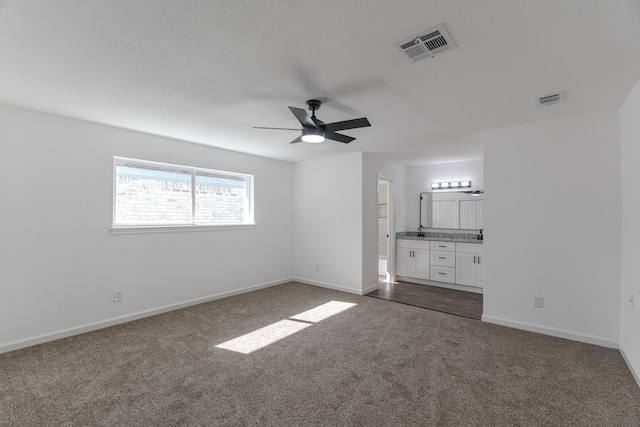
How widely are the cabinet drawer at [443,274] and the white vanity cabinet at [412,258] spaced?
12cm

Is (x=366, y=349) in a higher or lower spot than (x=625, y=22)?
lower

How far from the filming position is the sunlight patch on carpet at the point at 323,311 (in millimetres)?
3846

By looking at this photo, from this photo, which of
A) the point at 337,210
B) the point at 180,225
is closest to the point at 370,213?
the point at 337,210

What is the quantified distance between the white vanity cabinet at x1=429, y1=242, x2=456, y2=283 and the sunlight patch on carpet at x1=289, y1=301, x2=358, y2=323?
2.06 meters

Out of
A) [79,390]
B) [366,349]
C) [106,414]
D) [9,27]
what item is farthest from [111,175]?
[366,349]

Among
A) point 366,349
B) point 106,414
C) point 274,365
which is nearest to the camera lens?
point 106,414

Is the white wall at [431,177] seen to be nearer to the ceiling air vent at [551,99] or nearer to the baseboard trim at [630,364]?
the ceiling air vent at [551,99]

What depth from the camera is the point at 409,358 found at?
2.77m

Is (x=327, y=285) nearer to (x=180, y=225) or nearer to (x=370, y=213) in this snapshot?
(x=370, y=213)

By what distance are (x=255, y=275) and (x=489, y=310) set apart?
142 inches

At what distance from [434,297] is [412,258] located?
44.8 inches

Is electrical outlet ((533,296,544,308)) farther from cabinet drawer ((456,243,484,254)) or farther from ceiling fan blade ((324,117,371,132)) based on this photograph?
ceiling fan blade ((324,117,371,132))

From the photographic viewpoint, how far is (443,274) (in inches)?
217

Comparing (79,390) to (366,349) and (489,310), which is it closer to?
(366,349)
